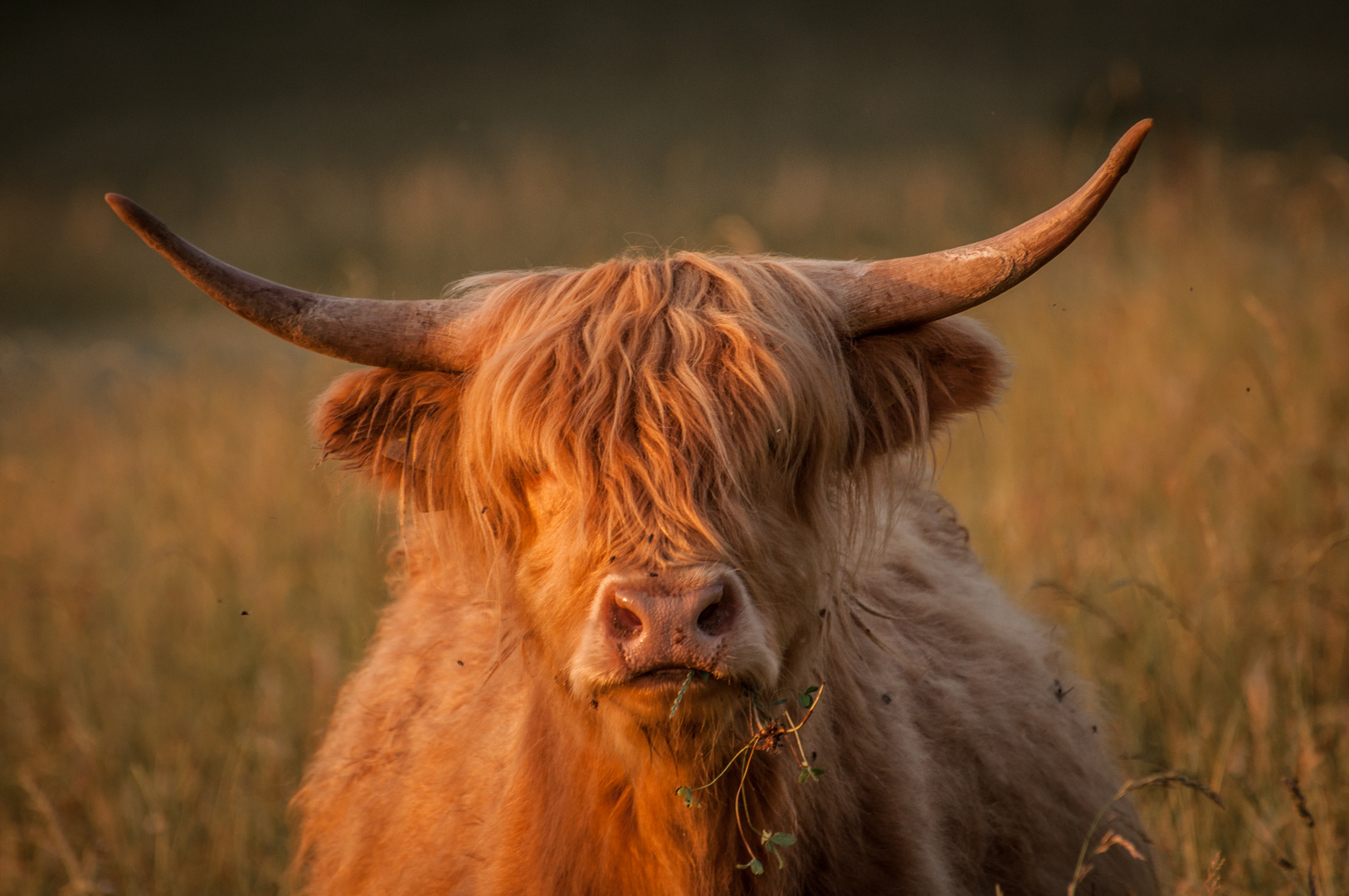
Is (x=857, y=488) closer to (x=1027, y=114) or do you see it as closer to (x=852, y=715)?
(x=852, y=715)

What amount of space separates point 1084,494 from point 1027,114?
45.5 feet

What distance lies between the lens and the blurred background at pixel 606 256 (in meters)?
3.90

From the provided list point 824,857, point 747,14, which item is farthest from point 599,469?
point 747,14

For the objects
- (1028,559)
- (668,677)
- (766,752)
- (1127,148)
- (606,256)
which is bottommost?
(766,752)

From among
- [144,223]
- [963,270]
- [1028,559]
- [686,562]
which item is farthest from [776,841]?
[1028,559]

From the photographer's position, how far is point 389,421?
93.3 inches

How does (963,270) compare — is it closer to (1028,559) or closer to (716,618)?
(716,618)

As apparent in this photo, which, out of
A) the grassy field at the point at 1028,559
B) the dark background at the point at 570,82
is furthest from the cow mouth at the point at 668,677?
the dark background at the point at 570,82

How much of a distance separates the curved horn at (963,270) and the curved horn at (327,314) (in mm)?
802

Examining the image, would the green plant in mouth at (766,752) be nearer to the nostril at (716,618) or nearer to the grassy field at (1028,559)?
the nostril at (716,618)

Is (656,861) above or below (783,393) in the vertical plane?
below

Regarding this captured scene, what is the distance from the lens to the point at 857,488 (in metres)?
2.40

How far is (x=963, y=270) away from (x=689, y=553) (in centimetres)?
74

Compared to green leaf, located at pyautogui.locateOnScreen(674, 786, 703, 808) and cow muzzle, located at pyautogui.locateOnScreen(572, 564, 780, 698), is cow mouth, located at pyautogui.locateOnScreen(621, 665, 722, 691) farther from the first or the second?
green leaf, located at pyautogui.locateOnScreen(674, 786, 703, 808)
